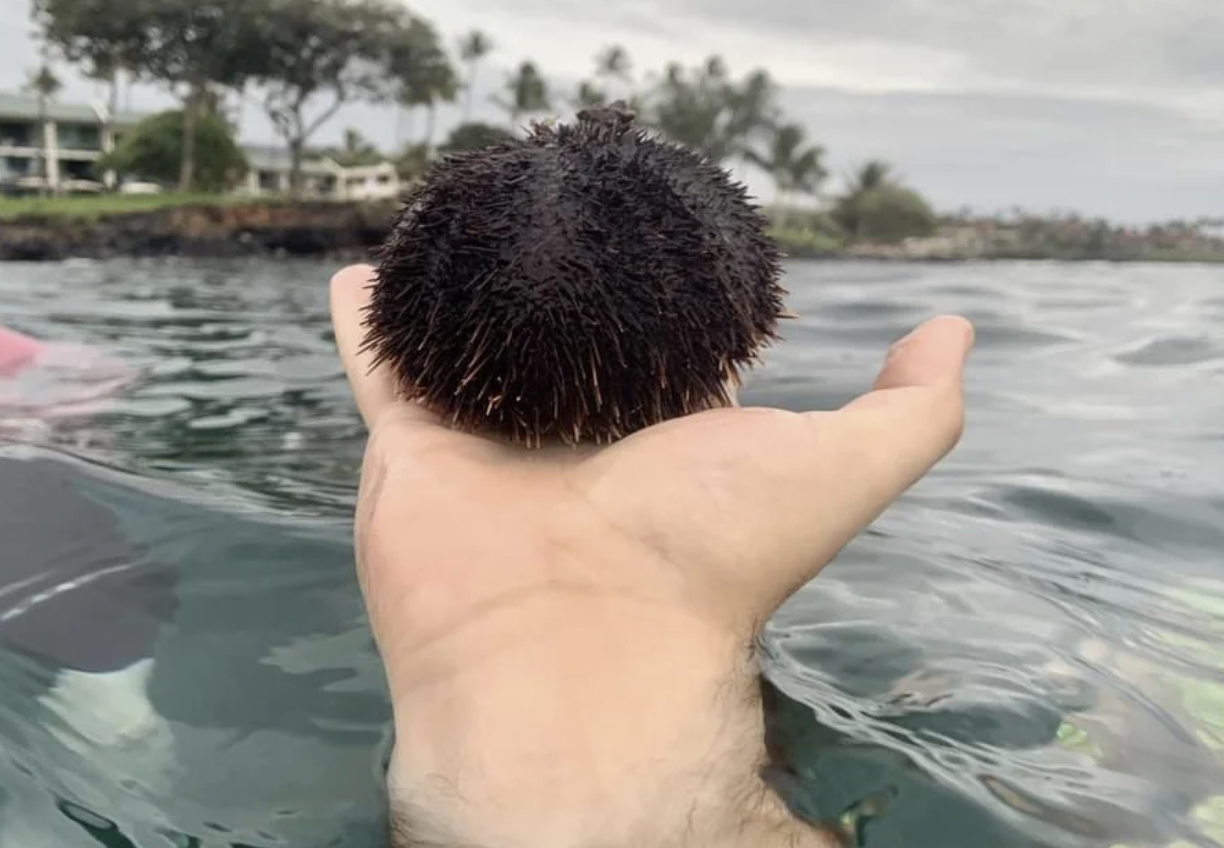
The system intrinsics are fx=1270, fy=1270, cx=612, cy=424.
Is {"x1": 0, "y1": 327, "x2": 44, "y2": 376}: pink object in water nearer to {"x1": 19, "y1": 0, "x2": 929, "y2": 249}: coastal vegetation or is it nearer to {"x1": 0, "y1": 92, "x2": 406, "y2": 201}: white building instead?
{"x1": 19, "y1": 0, "x2": 929, "y2": 249}: coastal vegetation

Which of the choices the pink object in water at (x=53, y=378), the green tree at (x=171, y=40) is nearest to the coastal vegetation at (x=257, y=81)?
the green tree at (x=171, y=40)

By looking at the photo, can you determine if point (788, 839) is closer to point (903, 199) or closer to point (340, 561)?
point (340, 561)

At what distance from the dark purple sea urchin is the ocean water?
92cm

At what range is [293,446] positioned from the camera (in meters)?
5.97

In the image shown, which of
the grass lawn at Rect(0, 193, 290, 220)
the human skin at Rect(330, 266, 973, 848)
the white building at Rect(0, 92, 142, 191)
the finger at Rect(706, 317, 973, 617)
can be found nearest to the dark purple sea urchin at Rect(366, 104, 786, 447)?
the human skin at Rect(330, 266, 973, 848)

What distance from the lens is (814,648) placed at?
138 inches

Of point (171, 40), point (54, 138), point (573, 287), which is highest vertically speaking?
point (171, 40)

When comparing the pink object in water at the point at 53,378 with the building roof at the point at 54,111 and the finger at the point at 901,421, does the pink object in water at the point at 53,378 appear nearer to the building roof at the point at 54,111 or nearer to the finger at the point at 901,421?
the finger at the point at 901,421

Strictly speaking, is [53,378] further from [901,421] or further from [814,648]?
[901,421]

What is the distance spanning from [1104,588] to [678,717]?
93.8 inches

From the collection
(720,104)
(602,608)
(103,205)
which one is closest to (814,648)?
(602,608)

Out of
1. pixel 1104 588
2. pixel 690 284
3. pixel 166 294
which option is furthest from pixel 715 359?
pixel 166 294

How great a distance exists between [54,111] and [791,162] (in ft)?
155

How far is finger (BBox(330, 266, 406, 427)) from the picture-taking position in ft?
9.32
